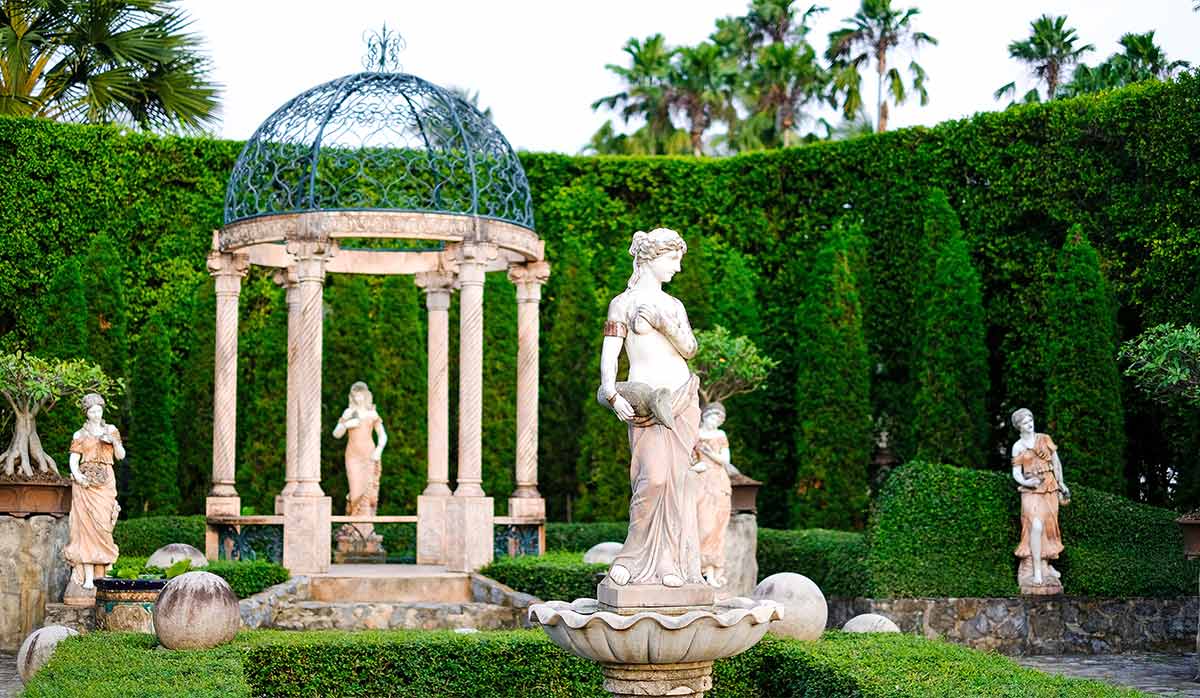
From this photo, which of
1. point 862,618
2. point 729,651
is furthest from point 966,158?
point 729,651

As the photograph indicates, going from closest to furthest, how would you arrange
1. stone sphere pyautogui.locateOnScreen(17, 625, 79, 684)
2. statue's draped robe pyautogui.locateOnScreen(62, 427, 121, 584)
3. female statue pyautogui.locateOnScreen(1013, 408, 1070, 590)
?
stone sphere pyautogui.locateOnScreen(17, 625, 79, 684) < statue's draped robe pyautogui.locateOnScreen(62, 427, 121, 584) < female statue pyautogui.locateOnScreen(1013, 408, 1070, 590)

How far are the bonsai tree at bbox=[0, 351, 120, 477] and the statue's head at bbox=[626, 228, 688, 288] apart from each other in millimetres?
8629

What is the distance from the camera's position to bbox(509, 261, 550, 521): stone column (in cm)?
1622

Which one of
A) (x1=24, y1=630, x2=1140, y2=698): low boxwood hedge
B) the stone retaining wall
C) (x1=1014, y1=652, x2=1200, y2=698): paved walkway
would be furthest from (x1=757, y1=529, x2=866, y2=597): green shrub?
(x1=24, y1=630, x2=1140, y2=698): low boxwood hedge

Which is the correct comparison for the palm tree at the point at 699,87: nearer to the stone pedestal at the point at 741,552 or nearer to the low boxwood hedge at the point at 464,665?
the stone pedestal at the point at 741,552

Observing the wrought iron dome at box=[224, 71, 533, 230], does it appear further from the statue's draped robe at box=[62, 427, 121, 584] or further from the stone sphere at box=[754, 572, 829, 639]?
the stone sphere at box=[754, 572, 829, 639]

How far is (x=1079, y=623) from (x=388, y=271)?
9156mm

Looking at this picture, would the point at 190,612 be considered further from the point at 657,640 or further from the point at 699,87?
the point at 699,87

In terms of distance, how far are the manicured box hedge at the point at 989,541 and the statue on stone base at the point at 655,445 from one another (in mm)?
7027

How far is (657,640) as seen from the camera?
21.5 ft

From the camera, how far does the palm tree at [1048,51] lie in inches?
1034

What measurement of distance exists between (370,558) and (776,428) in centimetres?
672

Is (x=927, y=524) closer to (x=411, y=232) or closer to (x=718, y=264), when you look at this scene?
(x=411, y=232)

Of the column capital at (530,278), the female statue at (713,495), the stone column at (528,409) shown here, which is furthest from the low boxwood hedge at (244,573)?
the column capital at (530,278)
